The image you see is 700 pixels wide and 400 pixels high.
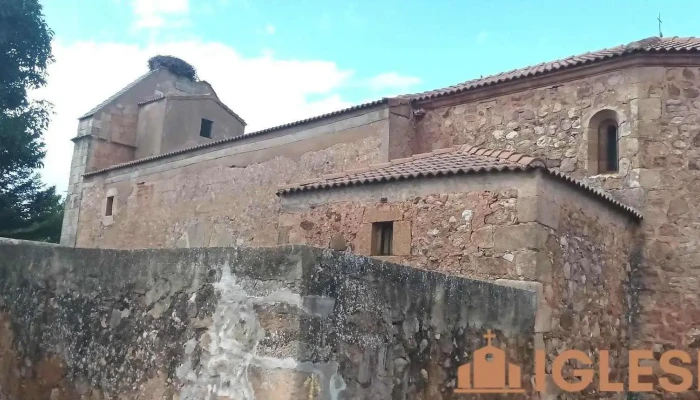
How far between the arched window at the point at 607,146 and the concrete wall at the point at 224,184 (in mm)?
3486

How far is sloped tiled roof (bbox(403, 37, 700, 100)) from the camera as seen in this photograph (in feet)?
30.8

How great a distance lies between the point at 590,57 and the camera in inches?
386

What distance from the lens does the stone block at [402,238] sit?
25.1 ft

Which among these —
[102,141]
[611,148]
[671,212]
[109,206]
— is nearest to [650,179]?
[671,212]

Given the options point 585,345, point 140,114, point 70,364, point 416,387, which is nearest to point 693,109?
point 585,345

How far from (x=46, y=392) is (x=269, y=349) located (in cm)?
187

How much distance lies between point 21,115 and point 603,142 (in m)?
15.7

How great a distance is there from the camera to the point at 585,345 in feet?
24.1

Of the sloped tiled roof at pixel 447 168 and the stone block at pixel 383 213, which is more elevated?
the sloped tiled roof at pixel 447 168

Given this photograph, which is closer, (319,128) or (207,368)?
(207,368)

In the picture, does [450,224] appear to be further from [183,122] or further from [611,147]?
[183,122]

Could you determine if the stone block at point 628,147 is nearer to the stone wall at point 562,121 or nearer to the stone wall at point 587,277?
the stone wall at point 562,121

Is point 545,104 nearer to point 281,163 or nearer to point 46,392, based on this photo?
point 281,163

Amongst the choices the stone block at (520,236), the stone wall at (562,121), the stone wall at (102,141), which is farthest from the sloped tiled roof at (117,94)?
the stone block at (520,236)
